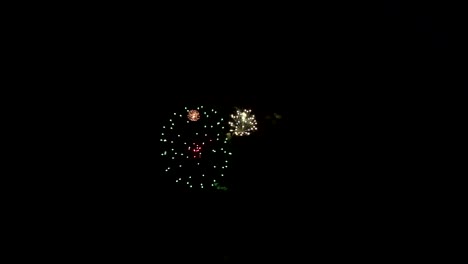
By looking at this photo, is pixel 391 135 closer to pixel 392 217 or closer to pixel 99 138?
pixel 392 217

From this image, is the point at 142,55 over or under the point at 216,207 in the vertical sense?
over

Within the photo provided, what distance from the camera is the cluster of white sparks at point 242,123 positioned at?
464cm

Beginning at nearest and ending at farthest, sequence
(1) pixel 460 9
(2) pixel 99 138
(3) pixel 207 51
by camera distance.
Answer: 1. (1) pixel 460 9
2. (2) pixel 99 138
3. (3) pixel 207 51

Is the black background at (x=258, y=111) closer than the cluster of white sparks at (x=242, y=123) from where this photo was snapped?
Yes

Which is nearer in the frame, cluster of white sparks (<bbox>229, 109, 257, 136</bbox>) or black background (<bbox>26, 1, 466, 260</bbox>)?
black background (<bbox>26, 1, 466, 260</bbox>)

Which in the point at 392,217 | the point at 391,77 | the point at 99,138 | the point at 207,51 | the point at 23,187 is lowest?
the point at 392,217

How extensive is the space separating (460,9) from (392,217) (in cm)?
280

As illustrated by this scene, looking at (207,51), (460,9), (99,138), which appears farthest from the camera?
(207,51)

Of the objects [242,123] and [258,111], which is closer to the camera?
[242,123]

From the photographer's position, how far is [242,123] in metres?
4.65

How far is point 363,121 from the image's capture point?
4.98 meters

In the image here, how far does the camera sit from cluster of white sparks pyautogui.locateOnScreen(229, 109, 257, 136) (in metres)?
4.64

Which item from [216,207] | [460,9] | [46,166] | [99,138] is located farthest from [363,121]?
[46,166]

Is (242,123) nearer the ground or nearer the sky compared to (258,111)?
nearer the ground
